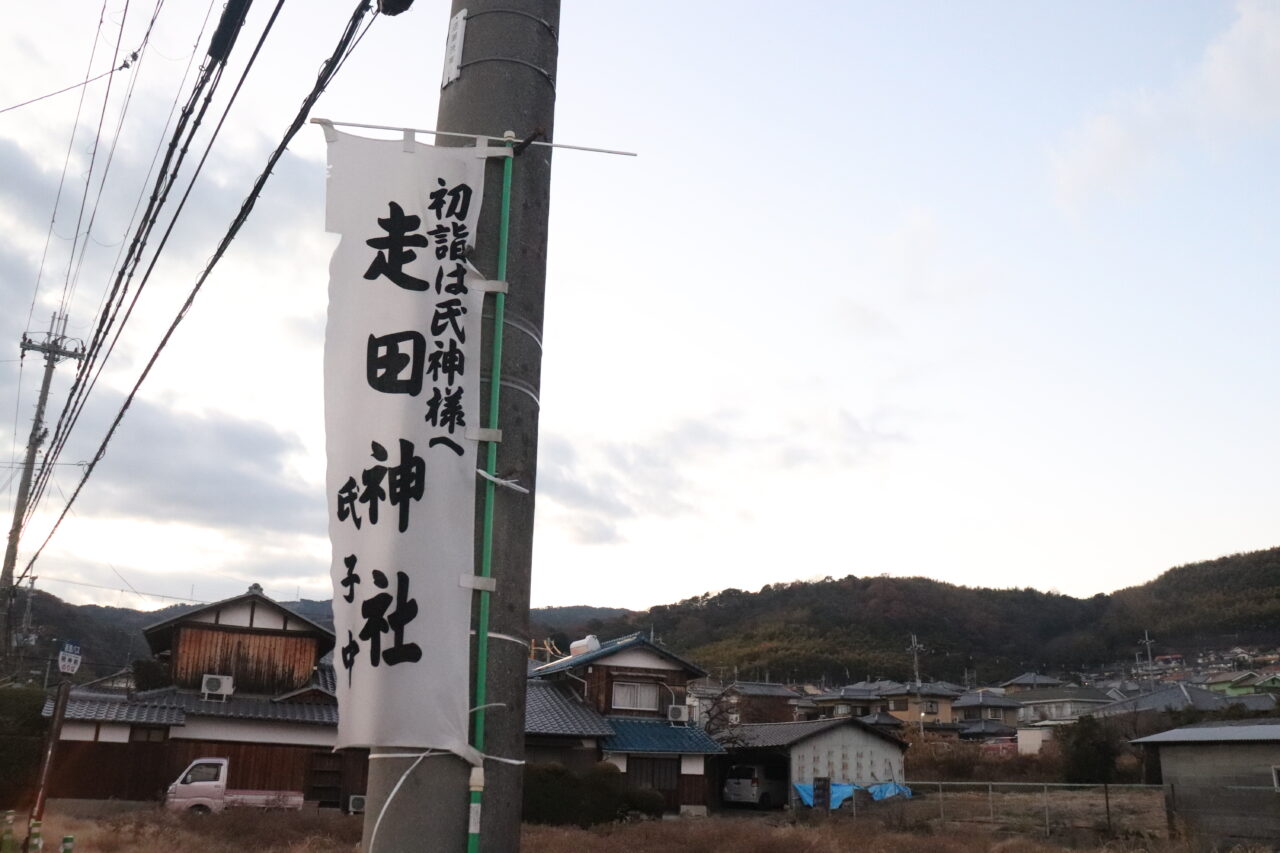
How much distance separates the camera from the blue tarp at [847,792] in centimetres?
3331

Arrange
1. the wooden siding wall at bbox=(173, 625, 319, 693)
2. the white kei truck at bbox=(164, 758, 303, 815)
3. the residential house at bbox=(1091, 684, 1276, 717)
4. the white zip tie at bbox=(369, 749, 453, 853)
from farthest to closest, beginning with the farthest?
the residential house at bbox=(1091, 684, 1276, 717) → the wooden siding wall at bbox=(173, 625, 319, 693) → the white kei truck at bbox=(164, 758, 303, 815) → the white zip tie at bbox=(369, 749, 453, 853)

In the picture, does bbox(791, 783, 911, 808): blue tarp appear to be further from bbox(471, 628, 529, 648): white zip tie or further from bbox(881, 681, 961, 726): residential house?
bbox(881, 681, 961, 726): residential house

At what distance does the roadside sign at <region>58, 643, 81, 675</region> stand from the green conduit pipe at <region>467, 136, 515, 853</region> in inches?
1492

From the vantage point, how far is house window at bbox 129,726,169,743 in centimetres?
2539

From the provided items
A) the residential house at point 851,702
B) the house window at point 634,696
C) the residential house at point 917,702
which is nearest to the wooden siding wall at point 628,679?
the house window at point 634,696

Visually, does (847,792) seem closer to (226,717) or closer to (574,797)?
(574,797)

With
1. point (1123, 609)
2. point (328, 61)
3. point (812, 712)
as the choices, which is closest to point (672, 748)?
point (328, 61)

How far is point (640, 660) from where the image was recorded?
110ft

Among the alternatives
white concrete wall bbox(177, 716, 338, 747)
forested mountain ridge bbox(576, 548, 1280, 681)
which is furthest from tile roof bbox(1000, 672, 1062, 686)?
white concrete wall bbox(177, 716, 338, 747)

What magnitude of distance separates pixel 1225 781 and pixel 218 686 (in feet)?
85.5

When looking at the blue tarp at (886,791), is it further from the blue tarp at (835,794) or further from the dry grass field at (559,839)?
the dry grass field at (559,839)

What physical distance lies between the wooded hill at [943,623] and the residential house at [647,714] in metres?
56.0

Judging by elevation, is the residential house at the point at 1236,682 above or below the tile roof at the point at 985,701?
above

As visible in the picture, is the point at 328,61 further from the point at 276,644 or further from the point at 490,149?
the point at 276,644
